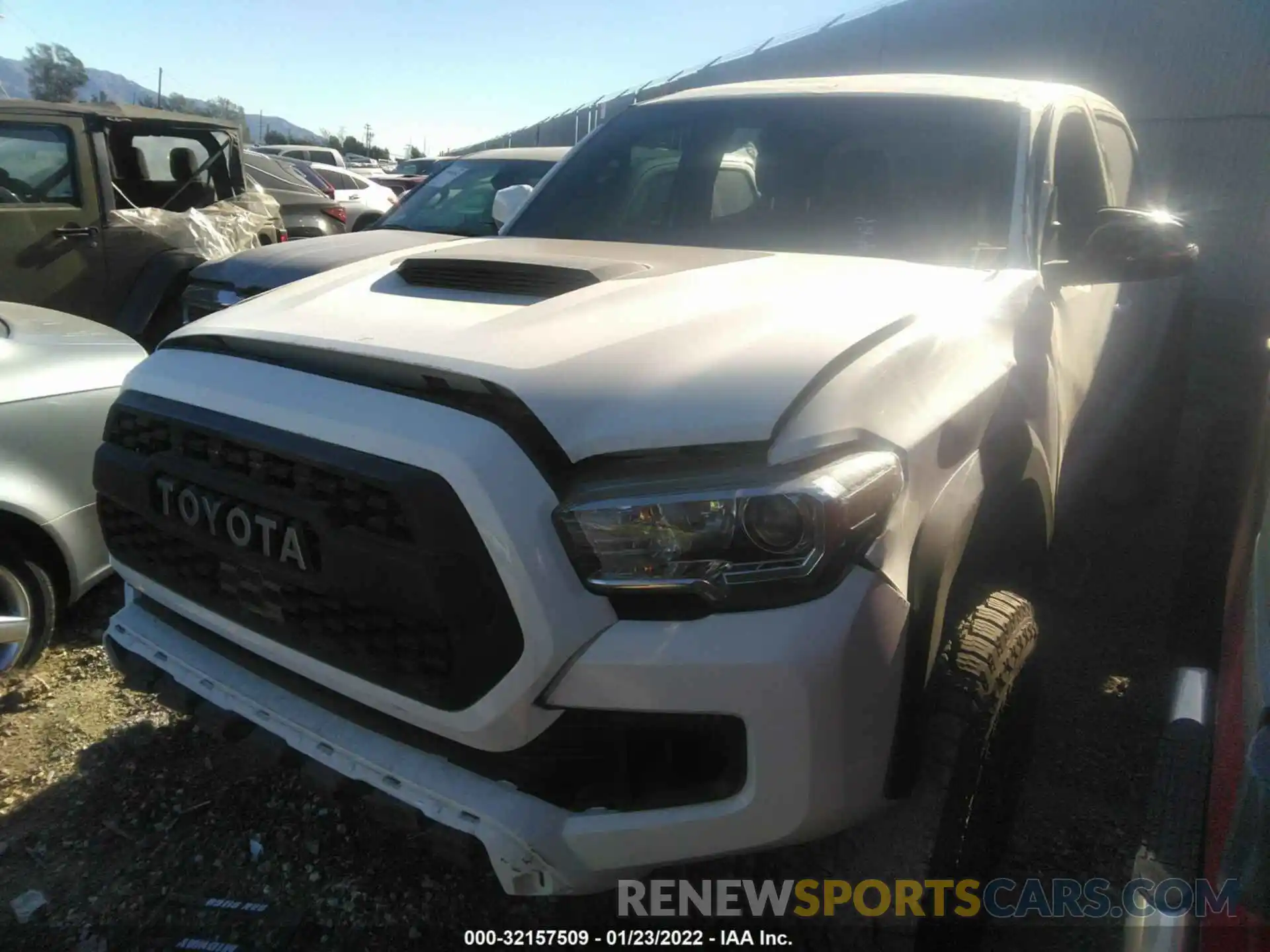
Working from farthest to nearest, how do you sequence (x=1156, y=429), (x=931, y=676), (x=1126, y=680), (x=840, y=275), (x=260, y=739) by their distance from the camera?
(x=1156, y=429) < (x=1126, y=680) < (x=840, y=275) < (x=260, y=739) < (x=931, y=676)

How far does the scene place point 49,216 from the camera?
19.3 ft

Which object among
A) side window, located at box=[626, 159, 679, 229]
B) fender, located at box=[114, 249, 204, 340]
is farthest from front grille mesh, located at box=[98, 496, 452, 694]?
fender, located at box=[114, 249, 204, 340]

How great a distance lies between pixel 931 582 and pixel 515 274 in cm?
121

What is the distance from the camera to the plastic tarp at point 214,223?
20.9 feet

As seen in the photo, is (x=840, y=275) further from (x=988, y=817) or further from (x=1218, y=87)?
(x=1218, y=87)

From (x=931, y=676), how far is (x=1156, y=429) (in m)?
3.51

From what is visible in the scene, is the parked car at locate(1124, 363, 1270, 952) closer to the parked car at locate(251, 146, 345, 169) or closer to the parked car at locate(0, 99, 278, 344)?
the parked car at locate(0, 99, 278, 344)

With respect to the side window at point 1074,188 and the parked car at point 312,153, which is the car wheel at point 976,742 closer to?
the side window at point 1074,188

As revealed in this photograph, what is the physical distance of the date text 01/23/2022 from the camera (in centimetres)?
205

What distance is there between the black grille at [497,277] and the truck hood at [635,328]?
2 cm

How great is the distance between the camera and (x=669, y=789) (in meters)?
1.63

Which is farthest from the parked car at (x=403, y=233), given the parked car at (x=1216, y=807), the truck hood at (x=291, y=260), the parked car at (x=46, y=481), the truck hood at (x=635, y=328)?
the parked car at (x=1216, y=807)

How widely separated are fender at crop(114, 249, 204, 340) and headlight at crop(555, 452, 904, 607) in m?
5.52

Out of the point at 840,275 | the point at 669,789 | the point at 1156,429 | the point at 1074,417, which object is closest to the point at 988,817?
the point at 669,789
